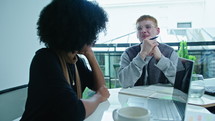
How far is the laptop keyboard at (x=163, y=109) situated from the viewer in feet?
2.84

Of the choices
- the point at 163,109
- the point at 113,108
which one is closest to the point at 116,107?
the point at 113,108

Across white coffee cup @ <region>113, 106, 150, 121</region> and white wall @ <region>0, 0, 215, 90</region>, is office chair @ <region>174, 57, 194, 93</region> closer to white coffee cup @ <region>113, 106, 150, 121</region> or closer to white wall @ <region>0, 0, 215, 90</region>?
white coffee cup @ <region>113, 106, 150, 121</region>

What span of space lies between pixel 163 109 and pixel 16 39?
155 cm

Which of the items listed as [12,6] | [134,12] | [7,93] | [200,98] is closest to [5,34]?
[12,6]

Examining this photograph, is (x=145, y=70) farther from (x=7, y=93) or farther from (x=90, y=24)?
(x=7, y=93)

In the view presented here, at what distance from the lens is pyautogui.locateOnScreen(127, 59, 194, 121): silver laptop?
80 centimetres

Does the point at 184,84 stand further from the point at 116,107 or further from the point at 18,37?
the point at 18,37

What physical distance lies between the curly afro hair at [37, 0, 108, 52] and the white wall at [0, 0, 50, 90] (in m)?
0.91

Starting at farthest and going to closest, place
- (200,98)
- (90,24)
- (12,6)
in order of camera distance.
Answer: (12,6), (200,98), (90,24)

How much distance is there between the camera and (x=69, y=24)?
86cm

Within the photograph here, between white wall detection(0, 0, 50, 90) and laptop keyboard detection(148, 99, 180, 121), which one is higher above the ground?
white wall detection(0, 0, 50, 90)

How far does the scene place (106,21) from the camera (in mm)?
1017

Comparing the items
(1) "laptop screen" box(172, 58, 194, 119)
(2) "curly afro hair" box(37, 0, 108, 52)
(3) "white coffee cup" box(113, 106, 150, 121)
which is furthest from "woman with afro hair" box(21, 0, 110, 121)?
(1) "laptop screen" box(172, 58, 194, 119)

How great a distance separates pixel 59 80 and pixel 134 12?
14.2 feet
